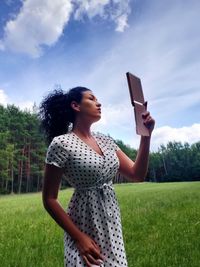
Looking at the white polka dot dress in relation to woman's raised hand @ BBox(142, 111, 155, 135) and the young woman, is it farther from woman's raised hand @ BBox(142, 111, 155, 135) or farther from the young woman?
woman's raised hand @ BBox(142, 111, 155, 135)

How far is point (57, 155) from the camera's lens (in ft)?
11.6

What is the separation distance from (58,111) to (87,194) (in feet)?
3.07

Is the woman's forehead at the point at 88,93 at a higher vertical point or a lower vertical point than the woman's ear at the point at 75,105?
higher

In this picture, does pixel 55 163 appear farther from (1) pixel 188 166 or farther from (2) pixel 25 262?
(1) pixel 188 166

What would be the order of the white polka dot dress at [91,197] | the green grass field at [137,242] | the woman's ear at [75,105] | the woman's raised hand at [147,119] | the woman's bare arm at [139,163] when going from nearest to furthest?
the white polka dot dress at [91,197], the woman's raised hand at [147,119], the woman's bare arm at [139,163], the woman's ear at [75,105], the green grass field at [137,242]

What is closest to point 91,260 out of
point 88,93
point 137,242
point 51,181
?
point 51,181

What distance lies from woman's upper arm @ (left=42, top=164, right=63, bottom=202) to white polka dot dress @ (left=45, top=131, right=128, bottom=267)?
4 centimetres

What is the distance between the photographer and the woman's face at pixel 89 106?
385cm

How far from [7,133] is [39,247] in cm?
7213

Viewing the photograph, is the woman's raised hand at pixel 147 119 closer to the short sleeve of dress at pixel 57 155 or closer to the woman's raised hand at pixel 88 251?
the short sleeve of dress at pixel 57 155

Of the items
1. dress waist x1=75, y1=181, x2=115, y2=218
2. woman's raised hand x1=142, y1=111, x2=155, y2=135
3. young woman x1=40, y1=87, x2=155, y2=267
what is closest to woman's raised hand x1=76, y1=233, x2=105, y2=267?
young woman x1=40, y1=87, x2=155, y2=267

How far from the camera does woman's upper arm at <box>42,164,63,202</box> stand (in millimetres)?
3496

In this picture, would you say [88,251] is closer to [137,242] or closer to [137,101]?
[137,101]

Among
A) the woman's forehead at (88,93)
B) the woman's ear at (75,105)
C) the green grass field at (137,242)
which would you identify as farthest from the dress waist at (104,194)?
the green grass field at (137,242)
